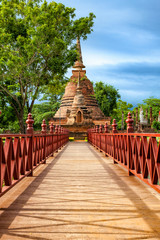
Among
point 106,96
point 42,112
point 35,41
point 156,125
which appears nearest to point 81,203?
point 35,41

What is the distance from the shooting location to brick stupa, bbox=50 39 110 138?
3534 centimetres

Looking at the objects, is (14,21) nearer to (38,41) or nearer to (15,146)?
(38,41)

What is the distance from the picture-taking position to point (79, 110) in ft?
122

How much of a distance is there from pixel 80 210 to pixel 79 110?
3419 centimetres

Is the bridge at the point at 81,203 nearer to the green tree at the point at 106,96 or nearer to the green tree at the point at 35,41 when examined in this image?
the green tree at the point at 35,41

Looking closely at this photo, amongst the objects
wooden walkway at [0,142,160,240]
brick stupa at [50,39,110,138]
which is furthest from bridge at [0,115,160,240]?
brick stupa at [50,39,110,138]

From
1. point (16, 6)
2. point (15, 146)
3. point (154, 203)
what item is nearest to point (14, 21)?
point (16, 6)

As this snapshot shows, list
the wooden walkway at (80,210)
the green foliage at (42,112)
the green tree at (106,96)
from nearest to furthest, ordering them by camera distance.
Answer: the wooden walkway at (80,210)
the green foliage at (42,112)
the green tree at (106,96)

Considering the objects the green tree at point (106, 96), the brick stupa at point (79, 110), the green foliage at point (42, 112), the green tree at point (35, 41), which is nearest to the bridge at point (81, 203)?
the green tree at point (35, 41)

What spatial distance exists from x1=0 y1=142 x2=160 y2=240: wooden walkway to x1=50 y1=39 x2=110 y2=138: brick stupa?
92.2 feet

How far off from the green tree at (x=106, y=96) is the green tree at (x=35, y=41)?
31.9 metres

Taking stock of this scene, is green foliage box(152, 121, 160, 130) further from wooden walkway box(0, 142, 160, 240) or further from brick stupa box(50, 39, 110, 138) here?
wooden walkway box(0, 142, 160, 240)

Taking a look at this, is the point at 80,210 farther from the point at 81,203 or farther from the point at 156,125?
the point at 156,125

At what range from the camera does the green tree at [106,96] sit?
168 feet
